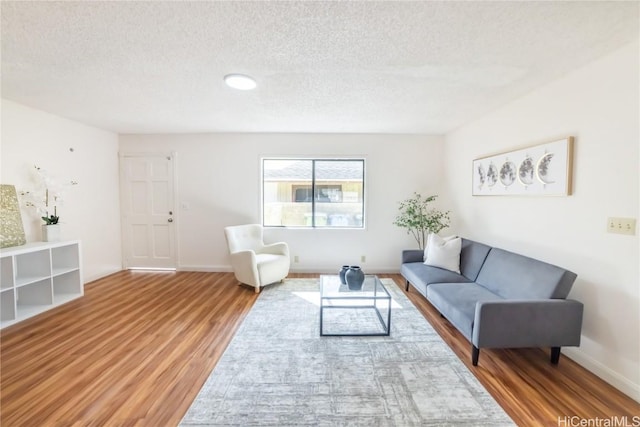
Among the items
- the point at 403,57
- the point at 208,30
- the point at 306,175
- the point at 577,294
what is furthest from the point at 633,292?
the point at 306,175

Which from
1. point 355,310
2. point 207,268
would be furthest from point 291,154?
point 355,310

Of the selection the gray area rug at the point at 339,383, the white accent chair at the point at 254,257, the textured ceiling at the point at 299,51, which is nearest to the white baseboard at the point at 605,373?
the gray area rug at the point at 339,383

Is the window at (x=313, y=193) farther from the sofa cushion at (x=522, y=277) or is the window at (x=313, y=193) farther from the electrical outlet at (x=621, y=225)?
the electrical outlet at (x=621, y=225)

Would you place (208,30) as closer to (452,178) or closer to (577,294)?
(577,294)

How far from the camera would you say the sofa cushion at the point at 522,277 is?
6.36ft

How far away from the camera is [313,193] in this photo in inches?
175

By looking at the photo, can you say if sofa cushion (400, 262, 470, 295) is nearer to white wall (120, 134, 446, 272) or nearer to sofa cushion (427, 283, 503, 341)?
sofa cushion (427, 283, 503, 341)

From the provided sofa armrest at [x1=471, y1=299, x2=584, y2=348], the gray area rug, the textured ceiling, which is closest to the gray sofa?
sofa armrest at [x1=471, y1=299, x2=584, y2=348]

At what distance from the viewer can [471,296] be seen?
2344mm

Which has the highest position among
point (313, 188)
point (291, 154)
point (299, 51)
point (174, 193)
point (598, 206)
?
point (299, 51)

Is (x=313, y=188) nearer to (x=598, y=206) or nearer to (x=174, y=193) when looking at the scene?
(x=174, y=193)

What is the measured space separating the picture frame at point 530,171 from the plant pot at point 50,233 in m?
5.20

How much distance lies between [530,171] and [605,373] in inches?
65.7

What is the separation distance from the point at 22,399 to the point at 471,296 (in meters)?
→ 3.36
